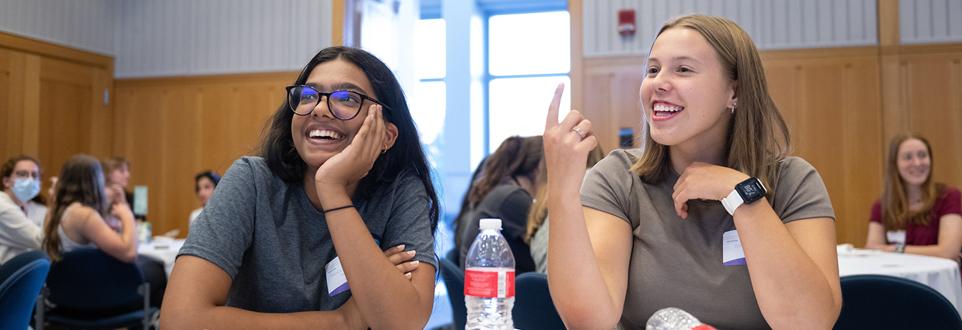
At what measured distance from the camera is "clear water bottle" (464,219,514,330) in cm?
135

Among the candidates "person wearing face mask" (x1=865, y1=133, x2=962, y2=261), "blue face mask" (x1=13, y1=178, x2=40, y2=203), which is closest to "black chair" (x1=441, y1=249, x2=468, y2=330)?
"person wearing face mask" (x1=865, y1=133, x2=962, y2=261)

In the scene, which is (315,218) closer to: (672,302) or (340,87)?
(340,87)

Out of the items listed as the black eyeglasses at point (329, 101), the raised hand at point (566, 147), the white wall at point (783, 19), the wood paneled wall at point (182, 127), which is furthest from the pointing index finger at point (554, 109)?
the wood paneled wall at point (182, 127)

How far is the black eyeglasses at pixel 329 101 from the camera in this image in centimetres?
169

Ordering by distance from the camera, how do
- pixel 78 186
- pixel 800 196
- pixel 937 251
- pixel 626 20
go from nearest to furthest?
pixel 800 196
pixel 937 251
pixel 78 186
pixel 626 20

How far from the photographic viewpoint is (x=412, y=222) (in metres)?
1.71

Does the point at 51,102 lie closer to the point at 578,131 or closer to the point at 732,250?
the point at 578,131

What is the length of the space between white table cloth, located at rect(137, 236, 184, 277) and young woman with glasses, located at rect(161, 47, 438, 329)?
2799mm

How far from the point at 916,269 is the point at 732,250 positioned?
84.3 inches

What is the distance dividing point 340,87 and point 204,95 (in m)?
7.04

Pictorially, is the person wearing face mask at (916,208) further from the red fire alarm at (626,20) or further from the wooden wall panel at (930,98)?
the red fire alarm at (626,20)

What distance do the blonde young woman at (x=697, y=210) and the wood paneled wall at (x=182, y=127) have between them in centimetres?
673

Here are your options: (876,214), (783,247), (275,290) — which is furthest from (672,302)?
(876,214)

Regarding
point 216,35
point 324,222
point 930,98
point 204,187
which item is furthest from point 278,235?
point 216,35
